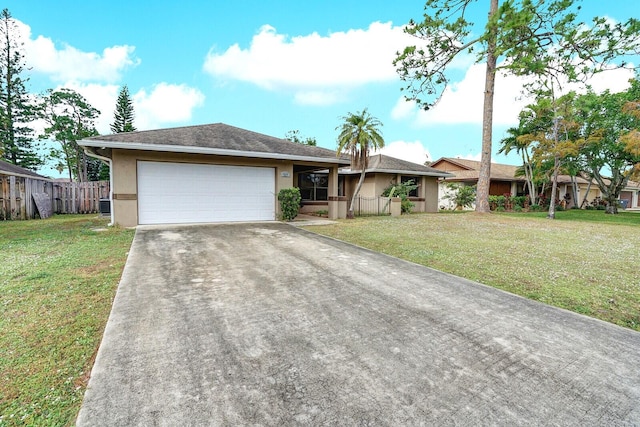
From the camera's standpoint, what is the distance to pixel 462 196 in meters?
21.6

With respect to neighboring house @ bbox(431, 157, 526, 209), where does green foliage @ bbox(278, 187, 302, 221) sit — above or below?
below

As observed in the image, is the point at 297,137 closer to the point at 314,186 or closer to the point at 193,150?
the point at 314,186

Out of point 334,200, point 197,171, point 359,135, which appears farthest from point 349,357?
point 334,200

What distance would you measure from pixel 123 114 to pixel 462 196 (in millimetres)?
36590

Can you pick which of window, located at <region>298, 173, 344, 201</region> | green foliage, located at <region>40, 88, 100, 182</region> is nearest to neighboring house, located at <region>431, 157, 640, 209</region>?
window, located at <region>298, 173, 344, 201</region>

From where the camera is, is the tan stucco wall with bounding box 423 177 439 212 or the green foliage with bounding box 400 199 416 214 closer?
the green foliage with bounding box 400 199 416 214

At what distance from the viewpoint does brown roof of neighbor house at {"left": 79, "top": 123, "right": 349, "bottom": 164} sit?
947 centimetres

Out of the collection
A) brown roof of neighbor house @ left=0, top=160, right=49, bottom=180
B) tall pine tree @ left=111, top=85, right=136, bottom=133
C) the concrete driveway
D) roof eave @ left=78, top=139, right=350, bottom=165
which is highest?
tall pine tree @ left=111, top=85, right=136, bottom=133

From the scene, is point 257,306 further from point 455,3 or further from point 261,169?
point 455,3

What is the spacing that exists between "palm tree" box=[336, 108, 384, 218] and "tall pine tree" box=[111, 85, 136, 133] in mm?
32001

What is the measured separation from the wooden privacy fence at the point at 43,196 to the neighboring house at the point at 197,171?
5.70m

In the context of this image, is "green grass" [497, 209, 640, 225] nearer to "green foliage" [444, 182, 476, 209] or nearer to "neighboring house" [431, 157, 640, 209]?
"green foliage" [444, 182, 476, 209]

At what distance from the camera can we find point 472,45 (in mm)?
14141

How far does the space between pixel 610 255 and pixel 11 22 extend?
38.4m
